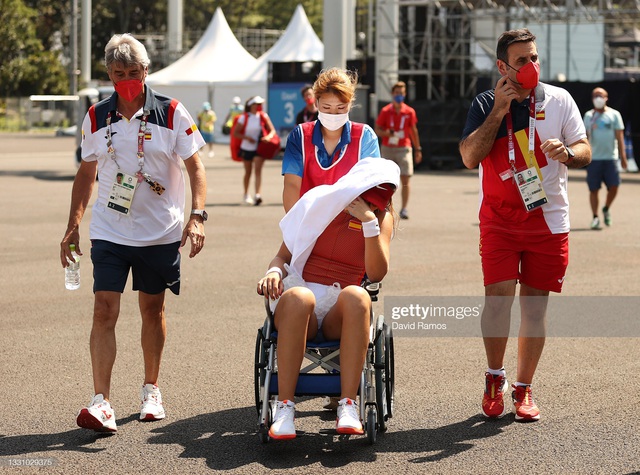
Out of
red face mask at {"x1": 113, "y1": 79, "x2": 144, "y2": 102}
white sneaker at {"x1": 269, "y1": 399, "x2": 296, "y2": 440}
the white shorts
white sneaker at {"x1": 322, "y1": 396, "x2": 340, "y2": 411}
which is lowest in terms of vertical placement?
white sneaker at {"x1": 322, "y1": 396, "x2": 340, "y2": 411}

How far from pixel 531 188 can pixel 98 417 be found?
94.3 inches

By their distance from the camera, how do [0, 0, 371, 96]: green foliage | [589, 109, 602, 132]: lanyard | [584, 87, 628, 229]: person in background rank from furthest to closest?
[0, 0, 371, 96]: green foliage → [589, 109, 602, 132]: lanyard → [584, 87, 628, 229]: person in background

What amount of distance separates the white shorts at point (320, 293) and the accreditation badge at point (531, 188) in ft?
3.53

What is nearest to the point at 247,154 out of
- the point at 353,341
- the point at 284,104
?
the point at 353,341

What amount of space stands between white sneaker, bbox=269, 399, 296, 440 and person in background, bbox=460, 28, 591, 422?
1.23 meters

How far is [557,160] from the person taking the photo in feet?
18.9

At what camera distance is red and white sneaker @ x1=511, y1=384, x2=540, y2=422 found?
19.4 ft

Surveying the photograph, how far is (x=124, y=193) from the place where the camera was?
583 centimetres

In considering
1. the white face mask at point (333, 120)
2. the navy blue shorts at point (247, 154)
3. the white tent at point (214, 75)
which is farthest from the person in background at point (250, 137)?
the white tent at point (214, 75)

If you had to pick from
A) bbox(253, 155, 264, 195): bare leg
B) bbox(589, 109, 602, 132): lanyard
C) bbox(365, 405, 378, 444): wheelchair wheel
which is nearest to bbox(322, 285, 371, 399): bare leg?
bbox(365, 405, 378, 444): wheelchair wheel

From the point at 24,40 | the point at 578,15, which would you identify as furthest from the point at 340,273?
the point at 24,40

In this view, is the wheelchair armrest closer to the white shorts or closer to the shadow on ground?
the white shorts

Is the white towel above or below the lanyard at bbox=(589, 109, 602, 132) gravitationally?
below

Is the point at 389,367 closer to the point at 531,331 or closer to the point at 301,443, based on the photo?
the point at 301,443
